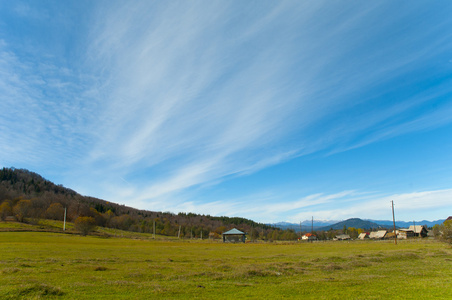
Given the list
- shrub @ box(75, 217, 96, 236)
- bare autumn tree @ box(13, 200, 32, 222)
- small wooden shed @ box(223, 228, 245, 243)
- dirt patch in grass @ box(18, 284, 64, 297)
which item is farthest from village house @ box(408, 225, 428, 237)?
bare autumn tree @ box(13, 200, 32, 222)

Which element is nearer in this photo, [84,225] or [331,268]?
[331,268]

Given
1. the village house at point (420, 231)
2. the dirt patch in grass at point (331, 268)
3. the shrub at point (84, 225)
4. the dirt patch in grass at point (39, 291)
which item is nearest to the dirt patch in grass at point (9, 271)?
the dirt patch in grass at point (39, 291)

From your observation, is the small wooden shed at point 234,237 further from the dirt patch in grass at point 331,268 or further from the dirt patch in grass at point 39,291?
the dirt patch in grass at point 39,291

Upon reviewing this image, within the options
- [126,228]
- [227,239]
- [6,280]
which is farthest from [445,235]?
[126,228]

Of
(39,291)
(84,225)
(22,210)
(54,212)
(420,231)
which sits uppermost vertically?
(22,210)

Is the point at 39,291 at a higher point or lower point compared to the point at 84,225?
higher

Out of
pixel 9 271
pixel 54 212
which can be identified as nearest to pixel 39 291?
pixel 9 271

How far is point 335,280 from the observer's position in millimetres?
20047

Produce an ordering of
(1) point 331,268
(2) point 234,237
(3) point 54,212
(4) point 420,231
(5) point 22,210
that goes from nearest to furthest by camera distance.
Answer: (1) point 331,268
(2) point 234,237
(5) point 22,210
(4) point 420,231
(3) point 54,212

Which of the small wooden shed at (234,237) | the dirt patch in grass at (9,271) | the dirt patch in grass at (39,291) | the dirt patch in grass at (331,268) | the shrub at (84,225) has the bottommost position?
the small wooden shed at (234,237)

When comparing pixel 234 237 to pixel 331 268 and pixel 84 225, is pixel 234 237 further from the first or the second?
pixel 331 268

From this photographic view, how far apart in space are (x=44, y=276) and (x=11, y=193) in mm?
205559

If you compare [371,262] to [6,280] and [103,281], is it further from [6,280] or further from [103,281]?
[6,280]

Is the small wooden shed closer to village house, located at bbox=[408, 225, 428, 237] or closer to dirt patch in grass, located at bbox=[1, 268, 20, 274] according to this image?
village house, located at bbox=[408, 225, 428, 237]
